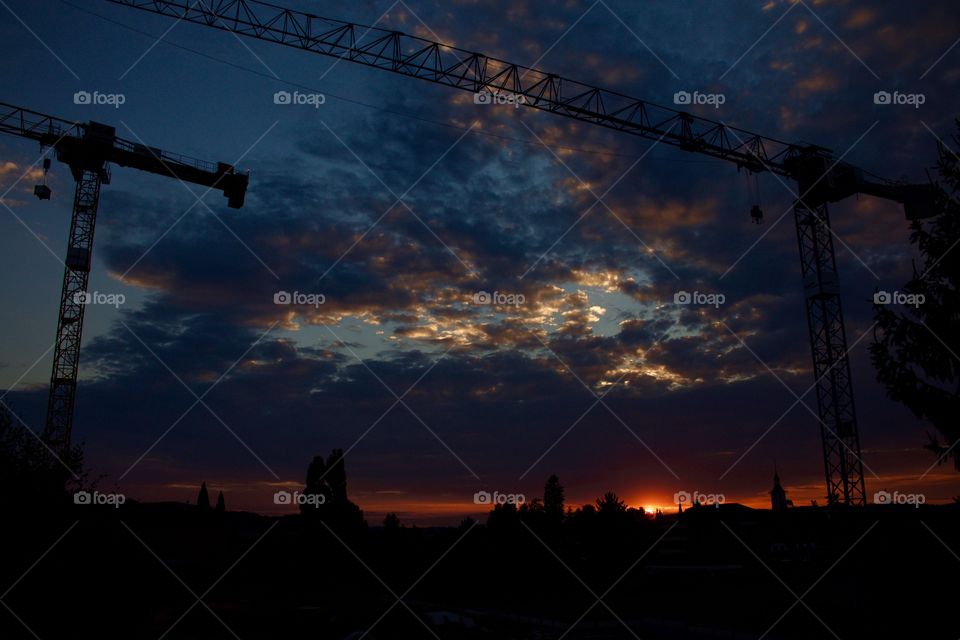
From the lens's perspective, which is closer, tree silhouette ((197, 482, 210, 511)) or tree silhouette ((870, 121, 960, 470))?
tree silhouette ((870, 121, 960, 470))

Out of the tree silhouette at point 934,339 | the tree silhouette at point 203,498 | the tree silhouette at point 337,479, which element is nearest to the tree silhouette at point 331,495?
the tree silhouette at point 337,479

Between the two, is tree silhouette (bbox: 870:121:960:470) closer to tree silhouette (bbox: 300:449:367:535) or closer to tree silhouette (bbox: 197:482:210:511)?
tree silhouette (bbox: 300:449:367:535)

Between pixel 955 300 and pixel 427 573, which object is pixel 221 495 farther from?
pixel 955 300

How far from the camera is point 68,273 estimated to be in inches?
1992

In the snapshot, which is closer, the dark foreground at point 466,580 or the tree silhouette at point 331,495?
the dark foreground at point 466,580

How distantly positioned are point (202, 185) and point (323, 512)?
30.0 meters

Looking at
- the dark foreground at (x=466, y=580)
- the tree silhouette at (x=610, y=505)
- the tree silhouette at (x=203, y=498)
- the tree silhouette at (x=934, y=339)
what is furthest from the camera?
the tree silhouette at (x=203, y=498)

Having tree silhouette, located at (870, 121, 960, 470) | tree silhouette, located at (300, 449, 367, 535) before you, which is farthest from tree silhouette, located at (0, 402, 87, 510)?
tree silhouette, located at (300, 449, 367, 535)

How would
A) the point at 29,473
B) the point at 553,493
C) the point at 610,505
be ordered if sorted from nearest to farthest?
the point at 29,473
the point at 610,505
the point at 553,493

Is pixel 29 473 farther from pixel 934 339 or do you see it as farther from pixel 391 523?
pixel 391 523

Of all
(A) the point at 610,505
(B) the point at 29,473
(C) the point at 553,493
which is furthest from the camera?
(C) the point at 553,493

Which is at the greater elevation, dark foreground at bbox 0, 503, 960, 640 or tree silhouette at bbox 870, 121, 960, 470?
tree silhouette at bbox 870, 121, 960, 470

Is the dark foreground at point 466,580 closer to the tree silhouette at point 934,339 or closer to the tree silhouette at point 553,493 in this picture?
the tree silhouette at point 934,339

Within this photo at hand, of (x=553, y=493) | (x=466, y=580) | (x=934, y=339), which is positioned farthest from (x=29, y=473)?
(x=553, y=493)
